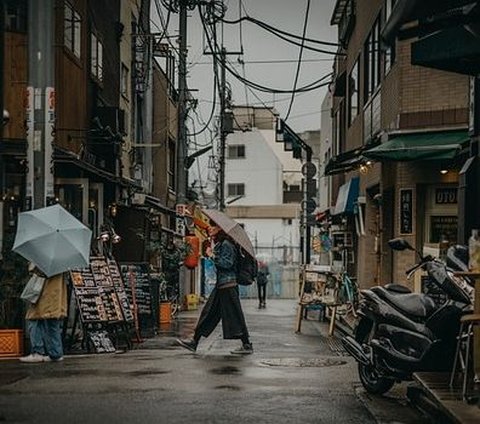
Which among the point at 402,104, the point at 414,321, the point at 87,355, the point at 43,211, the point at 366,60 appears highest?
the point at 366,60

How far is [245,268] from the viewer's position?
16.0 m

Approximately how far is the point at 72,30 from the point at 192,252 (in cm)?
1084

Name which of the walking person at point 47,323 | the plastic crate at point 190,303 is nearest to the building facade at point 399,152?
the walking person at point 47,323

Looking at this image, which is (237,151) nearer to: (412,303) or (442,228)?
(442,228)

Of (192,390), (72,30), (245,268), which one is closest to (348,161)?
(245,268)

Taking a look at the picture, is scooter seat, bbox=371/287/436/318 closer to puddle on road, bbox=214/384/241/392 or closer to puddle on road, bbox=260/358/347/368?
puddle on road, bbox=214/384/241/392

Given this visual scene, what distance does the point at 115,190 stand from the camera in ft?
80.9

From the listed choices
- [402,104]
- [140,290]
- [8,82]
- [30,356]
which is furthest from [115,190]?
[30,356]

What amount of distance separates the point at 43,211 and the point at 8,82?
4160 millimetres

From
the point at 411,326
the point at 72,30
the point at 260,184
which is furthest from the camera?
the point at 260,184

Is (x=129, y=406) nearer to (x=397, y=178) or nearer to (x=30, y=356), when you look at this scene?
(x=30, y=356)

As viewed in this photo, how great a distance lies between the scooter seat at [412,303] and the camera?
10023 millimetres

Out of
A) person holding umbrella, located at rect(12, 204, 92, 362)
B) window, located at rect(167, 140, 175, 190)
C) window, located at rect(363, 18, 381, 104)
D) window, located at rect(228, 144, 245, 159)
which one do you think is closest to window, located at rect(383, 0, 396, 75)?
window, located at rect(363, 18, 381, 104)

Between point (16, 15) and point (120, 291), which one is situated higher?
point (16, 15)
